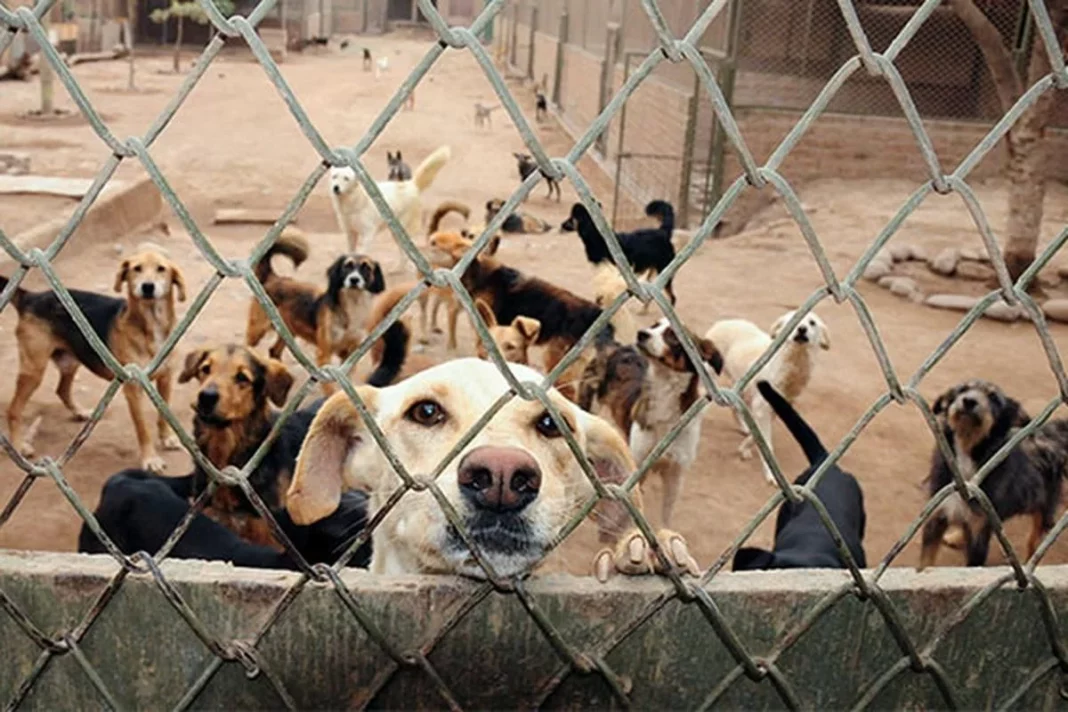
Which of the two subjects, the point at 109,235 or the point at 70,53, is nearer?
the point at 109,235

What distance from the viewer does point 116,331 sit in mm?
5727

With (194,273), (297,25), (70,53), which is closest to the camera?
(194,273)

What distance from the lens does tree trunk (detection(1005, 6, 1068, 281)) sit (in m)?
9.70

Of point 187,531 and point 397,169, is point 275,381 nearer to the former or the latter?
point 187,531

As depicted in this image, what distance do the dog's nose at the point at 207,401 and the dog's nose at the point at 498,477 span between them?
3177 mm

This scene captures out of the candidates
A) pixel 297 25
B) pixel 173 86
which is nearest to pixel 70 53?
pixel 173 86

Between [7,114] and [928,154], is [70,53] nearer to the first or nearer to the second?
[7,114]

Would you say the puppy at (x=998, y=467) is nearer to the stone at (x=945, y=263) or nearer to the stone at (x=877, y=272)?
the stone at (x=877, y=272)

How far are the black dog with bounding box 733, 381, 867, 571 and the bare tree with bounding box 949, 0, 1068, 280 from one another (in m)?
6.32

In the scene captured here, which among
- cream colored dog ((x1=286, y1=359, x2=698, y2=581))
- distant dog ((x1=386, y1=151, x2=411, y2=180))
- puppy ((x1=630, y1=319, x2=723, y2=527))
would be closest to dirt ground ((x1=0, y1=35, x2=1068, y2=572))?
puppy ((x1=630, y1=319, x2=723, y2=527))

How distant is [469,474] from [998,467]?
345 cm

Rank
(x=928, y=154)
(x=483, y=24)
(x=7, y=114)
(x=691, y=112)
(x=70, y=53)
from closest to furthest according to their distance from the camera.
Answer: (x=483, y=24) → (x=928, y=154) → (x=691, y=112) → (x=7, y=114) → (x=70, y=53)

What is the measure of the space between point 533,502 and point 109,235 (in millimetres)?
9483

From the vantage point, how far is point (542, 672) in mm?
1832
